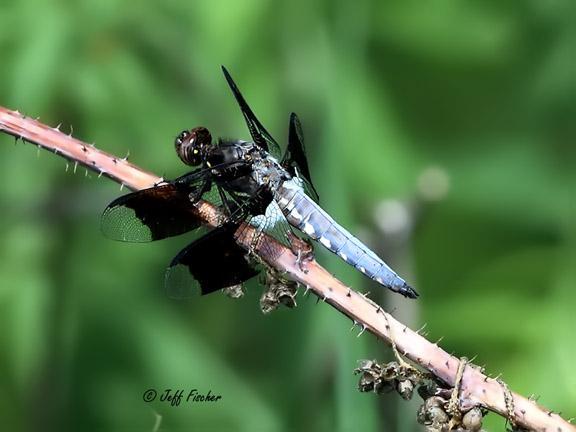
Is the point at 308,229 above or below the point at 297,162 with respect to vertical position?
below

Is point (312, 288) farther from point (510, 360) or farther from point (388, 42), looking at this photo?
point (388, 42)

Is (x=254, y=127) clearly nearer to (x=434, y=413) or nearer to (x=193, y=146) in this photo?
(x=193, y=146)

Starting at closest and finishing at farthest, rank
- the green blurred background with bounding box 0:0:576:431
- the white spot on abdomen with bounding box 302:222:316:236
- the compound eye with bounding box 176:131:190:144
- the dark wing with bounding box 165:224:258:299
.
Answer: the dark wing with bounding box 165:224:258:299 < the white spot on abdomen with bounding box 302:222:316:236 < the compound eye with bounding box 176:131:190:144 < the green blurred background with bounding box 0:0:576:431

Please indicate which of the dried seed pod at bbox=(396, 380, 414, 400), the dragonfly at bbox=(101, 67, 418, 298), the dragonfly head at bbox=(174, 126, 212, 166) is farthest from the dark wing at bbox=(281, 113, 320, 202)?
the dried seed pod at bbox=(396, 380, 414, 400)

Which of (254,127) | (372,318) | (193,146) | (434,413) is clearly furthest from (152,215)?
(434,413)

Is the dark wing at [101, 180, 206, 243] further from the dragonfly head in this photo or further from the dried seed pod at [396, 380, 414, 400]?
the dried seed pod at [396, 380, 414, 400]

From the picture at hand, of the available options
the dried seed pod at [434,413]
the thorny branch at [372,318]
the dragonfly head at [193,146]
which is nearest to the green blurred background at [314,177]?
the dragonfly head at [193,146]

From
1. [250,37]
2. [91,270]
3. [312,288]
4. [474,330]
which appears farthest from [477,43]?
[312,288]
